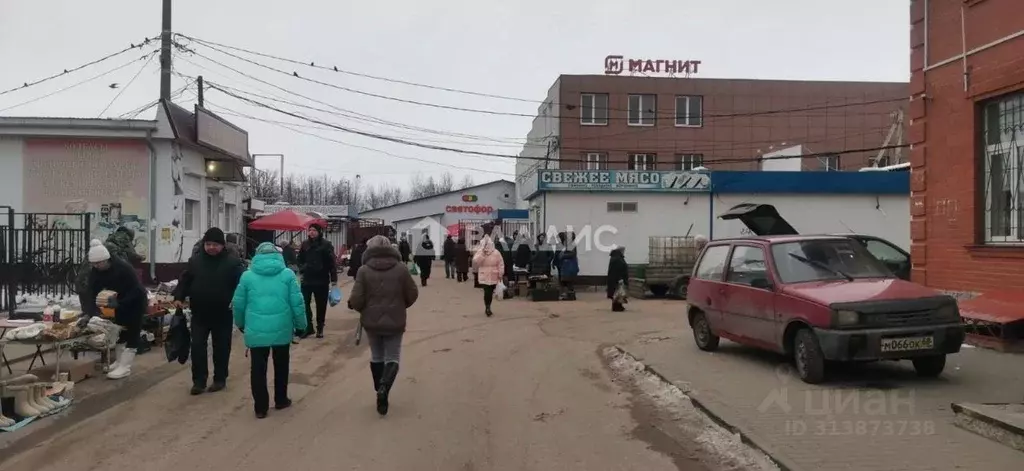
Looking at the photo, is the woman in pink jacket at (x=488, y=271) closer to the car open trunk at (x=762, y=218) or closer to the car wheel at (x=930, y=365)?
the car open trunk at (x=762, y=218)

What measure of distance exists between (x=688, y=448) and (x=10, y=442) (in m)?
5.50

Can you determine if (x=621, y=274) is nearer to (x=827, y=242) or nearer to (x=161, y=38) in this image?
(x=827, y=242)

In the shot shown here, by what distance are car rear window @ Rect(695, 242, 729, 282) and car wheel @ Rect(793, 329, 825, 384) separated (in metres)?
2.15

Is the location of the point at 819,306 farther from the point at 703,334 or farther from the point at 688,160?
the point at 688,160

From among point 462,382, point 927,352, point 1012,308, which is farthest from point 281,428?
point 1012,308

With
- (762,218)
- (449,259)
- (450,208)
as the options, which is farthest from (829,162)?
(762,218)

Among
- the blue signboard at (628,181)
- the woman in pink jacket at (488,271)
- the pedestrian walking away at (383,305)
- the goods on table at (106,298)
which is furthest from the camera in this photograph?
the blue signboard at (628,181)

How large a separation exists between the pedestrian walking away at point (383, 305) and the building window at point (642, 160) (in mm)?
37356

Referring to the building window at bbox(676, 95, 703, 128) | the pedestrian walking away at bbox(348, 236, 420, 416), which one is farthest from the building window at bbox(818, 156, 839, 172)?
the pedestrian walking away at bbox(348, 236, 420, 416)

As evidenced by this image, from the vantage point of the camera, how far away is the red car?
298 inches

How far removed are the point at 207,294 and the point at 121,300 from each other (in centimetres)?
150

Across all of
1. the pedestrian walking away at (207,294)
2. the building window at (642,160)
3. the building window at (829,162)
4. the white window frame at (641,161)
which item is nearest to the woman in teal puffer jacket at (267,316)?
the pedestrian walking away at (207,294)

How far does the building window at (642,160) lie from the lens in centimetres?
4391

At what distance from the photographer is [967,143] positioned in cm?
1038
